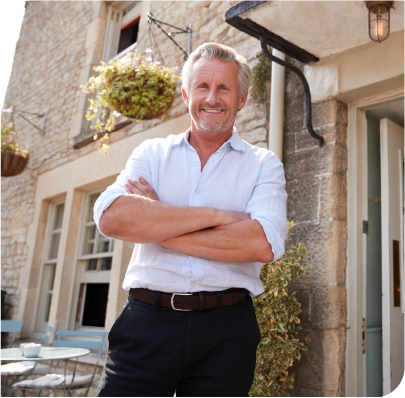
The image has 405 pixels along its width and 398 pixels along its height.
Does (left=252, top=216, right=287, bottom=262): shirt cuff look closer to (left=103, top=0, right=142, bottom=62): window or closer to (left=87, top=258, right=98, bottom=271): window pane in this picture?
(left=87, top=258, right=98, bottom=271): window pane

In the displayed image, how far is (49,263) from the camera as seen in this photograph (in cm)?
636

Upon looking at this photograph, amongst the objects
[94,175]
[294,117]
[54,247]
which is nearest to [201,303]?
[294,117]

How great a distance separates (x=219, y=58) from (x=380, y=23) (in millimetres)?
1141

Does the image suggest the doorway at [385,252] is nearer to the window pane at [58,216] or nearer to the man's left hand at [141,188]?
the man's left hand at [141,188]

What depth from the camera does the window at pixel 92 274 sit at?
17.6 ft

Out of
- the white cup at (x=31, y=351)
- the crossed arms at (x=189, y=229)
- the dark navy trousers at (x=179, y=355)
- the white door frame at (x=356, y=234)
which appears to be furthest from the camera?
the white cup at (x=31, y=351)

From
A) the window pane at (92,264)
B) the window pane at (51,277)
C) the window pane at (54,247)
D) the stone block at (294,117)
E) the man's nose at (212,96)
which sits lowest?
the window pane at (51,277)

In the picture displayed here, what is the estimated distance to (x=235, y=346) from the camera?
155 cm

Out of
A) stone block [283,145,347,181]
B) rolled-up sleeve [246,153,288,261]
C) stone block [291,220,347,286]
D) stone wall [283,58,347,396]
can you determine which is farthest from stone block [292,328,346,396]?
rolled-up sleeve [246,153,288,261]

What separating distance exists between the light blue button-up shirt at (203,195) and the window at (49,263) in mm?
4793

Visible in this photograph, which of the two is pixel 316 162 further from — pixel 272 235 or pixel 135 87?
pixel 135 87

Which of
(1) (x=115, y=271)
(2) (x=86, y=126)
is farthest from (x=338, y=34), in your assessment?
(2) (x=86, y=126)

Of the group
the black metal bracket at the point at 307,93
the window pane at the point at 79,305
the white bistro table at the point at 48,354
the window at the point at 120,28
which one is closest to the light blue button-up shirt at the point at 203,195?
the black metal bracket at the point at 307,93

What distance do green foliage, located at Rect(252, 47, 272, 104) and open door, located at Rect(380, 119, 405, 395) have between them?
38.1 inches
